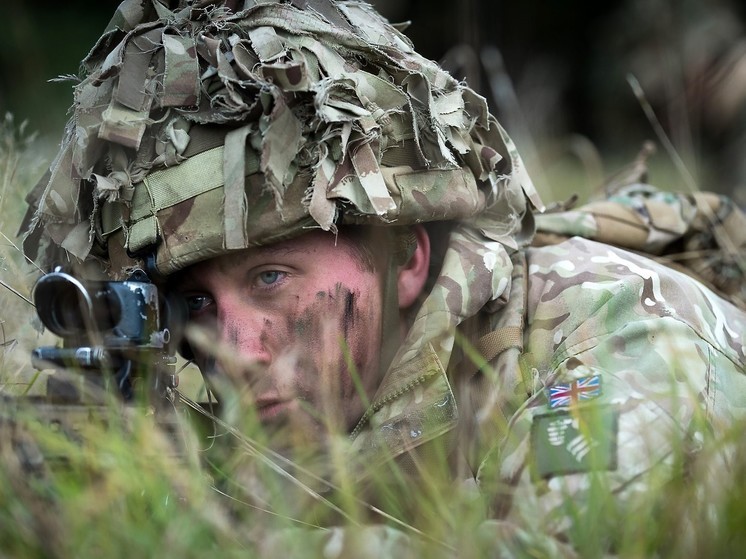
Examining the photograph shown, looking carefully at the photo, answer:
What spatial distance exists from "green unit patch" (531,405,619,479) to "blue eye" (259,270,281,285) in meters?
0.76

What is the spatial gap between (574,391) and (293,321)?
2.33 feet

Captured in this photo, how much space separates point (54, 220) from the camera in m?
2.30

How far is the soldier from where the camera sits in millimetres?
2090

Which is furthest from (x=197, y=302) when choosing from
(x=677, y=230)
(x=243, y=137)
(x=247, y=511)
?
(x=677, y=230)

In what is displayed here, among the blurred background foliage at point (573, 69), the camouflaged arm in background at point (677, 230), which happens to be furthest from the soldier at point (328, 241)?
the blurred background foliage at point (573, 69)

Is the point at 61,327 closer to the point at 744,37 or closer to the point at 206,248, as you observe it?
the point at 206,248

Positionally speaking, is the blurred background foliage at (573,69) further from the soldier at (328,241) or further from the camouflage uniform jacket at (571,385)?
the camouflage uniform jacket at (571,385)

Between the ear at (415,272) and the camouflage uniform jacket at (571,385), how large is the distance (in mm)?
176

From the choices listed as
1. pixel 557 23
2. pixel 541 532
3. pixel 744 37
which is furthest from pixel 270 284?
pixel 557 23

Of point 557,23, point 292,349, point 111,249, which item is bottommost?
point 557,23

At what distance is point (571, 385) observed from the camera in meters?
1.86

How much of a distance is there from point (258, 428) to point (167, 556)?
20.1 inches

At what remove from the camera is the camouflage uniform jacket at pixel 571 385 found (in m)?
1.62

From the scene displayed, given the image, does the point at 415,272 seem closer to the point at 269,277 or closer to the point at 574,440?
the point at 269,277
